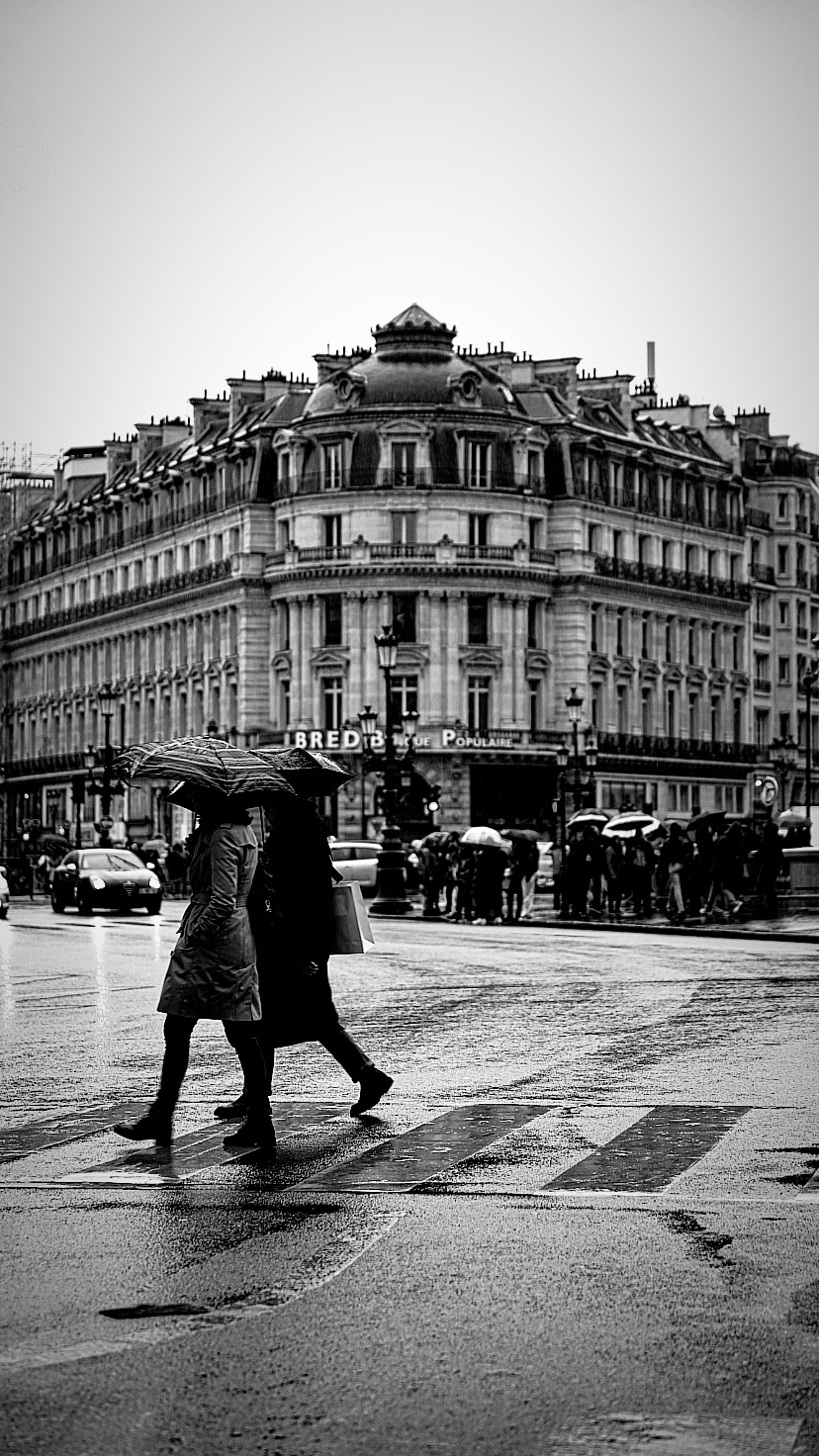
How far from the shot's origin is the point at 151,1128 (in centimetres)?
1055

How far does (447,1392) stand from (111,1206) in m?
3.16

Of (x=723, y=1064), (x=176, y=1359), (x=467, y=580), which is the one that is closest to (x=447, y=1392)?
(x=176, y=1359)

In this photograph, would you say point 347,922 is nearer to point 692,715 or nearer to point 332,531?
point 332,531

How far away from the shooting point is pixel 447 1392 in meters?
5.91

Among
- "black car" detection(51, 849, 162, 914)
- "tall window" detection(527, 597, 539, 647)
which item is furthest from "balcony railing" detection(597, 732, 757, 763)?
"black car" detection(51, 849, 162, 914)

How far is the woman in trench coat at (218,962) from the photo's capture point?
10477mm

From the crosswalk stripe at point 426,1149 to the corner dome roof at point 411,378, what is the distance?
244 ft

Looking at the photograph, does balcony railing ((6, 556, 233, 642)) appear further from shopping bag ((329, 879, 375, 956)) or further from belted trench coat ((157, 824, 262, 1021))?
belted trench coat ((157, 824, 262, 1021))

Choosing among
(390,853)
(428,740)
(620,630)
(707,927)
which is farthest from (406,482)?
(707,927)

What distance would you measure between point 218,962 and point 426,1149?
133 centimetres

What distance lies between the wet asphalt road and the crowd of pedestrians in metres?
21.3

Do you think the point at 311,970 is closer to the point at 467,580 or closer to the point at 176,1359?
the point at 176,1359

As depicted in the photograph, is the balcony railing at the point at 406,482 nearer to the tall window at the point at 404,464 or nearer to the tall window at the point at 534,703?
the tall window at the point at 404,464

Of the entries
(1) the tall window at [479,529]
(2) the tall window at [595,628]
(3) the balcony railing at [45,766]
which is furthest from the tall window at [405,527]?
(3) the balcony railing at [45,766]
